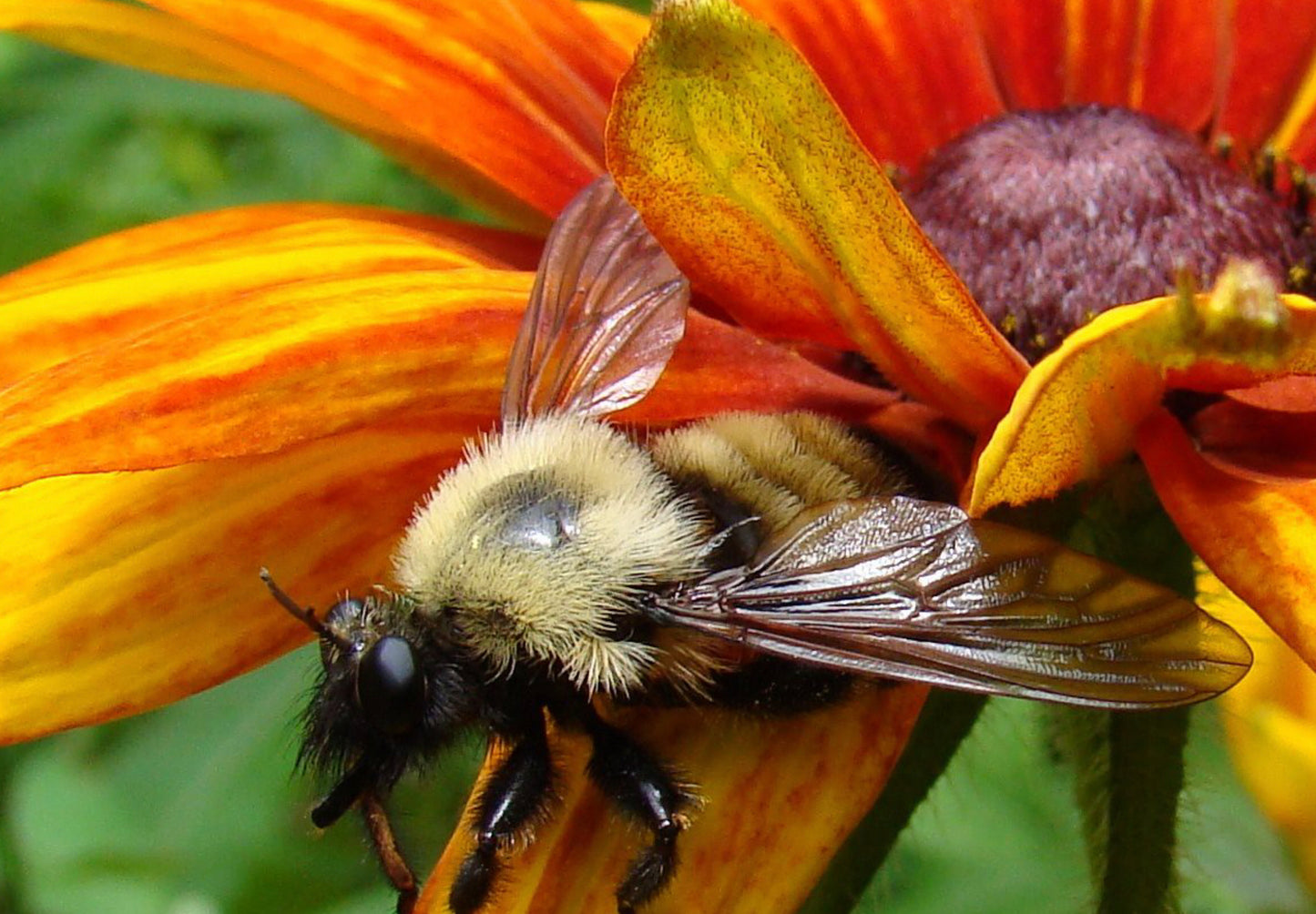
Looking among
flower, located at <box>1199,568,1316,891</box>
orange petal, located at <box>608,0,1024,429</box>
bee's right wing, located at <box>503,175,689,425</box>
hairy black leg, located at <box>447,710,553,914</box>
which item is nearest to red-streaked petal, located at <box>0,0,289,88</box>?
bee's right wing, located at <box>503,175,689,425</box>

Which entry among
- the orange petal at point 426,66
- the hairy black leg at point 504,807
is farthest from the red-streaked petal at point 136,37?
the hairy black leg at point 504,807

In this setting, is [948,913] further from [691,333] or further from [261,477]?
[261,477]

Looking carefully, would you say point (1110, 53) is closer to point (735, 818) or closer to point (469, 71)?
point (469, 71)

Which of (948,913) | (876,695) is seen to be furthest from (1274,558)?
(948,913)

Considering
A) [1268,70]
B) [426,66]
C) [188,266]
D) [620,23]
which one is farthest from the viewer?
[620,23]

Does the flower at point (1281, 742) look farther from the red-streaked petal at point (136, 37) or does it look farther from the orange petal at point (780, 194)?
the red-streaked petal at point (136, 37)

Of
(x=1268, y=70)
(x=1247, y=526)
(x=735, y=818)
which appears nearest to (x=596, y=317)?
(x=735, y=818)
